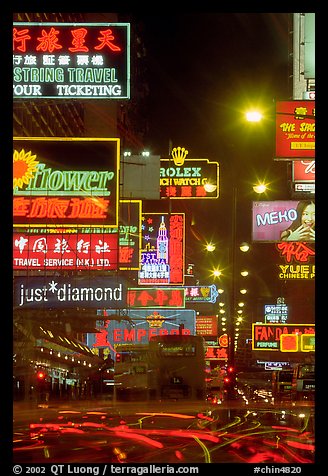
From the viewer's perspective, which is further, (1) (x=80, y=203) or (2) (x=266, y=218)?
(2) (x=266, y=218)

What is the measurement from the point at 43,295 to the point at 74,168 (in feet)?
14.1

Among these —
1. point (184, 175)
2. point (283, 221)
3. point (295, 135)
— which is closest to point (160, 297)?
point (184, 175)

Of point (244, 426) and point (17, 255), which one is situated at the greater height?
point (17, 255)

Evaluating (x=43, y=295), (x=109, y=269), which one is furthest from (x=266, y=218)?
(x=43, y=295)

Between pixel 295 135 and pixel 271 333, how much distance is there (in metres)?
32.3

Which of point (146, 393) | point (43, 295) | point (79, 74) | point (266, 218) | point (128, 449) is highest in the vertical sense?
point (79, 74)

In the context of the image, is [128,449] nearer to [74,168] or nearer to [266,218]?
[74,168]

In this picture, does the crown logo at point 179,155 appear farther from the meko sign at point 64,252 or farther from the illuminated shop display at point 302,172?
the meko sign at point 64,252

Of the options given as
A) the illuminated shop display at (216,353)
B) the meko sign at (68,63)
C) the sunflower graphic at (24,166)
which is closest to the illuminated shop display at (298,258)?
the sunflower graphic at (24,166)

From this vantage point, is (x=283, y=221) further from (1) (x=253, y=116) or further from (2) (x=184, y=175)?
(1) (x=253, y=116)

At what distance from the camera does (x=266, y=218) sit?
1198 inches

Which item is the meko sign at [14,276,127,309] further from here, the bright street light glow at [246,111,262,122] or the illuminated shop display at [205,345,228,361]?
the illuminated shop display at [205,345,228,361]

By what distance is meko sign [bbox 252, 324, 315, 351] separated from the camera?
55250mm
